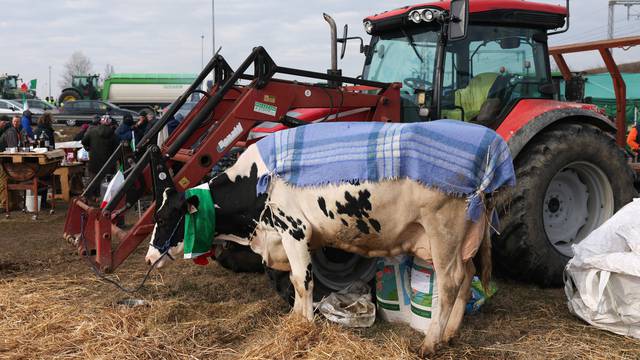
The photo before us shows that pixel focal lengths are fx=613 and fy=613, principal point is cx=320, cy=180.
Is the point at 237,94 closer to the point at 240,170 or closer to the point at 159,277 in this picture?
the point at 240,170

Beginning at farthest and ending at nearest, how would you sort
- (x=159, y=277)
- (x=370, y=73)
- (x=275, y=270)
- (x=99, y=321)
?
(x=370, y=73)
(x=159, y=277)
(x=275, y=270)
(x=99, y=321)

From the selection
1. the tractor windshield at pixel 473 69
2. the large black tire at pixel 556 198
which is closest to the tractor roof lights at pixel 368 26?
the tractor windshield at pixel 473 69

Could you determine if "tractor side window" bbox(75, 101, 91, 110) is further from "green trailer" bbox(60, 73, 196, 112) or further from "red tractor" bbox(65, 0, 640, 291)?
"red tractor" bbox(65, 0, 640, 291)

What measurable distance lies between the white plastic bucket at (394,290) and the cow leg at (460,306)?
0.43m

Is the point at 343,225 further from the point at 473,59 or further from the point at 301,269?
the point at 473,59

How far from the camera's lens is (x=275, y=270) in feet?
15.8

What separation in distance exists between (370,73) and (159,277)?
9.67 ft

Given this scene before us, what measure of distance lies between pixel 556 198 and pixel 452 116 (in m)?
1.25

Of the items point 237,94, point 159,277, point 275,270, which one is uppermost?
point 237,94

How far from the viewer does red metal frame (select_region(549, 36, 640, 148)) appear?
6812mm

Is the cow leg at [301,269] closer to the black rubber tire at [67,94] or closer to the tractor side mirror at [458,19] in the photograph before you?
the tractor side mirror at [458,19]

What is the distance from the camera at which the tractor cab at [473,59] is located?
559 cm

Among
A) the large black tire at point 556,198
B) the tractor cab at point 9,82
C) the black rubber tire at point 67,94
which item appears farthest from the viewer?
the tractor cab at point 9,82

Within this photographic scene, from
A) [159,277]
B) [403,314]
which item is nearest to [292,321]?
[403,314]
